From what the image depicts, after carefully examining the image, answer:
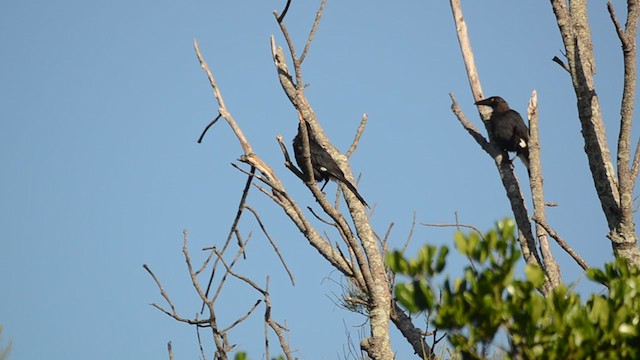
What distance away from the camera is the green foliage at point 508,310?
2.44 m

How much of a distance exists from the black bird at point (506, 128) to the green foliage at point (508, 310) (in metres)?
4.40

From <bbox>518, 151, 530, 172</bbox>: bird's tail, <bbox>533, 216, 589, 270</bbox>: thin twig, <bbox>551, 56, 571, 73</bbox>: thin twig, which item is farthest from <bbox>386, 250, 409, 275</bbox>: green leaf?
<bbox>518, 151, 530, 172</bbox>: bird's tail

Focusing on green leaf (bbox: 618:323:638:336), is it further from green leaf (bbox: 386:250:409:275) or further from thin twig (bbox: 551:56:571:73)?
thin twig (bbox: 551:56:571:73)

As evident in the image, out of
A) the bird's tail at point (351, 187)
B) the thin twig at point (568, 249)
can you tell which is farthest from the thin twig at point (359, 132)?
the thin twig at point (568, 249)

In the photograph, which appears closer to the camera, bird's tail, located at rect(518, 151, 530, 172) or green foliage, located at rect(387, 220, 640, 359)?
green foliage, located at rect(387, 220, 640, 359)

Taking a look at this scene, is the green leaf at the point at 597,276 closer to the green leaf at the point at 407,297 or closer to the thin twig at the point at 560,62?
the green leaf at the point at 407,297

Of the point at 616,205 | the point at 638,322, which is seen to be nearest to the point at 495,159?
the point at 616,205

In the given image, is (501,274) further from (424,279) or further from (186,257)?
(186,257)

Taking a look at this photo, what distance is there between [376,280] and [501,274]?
3378 mm

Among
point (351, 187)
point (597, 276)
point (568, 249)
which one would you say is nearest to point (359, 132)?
point (351, 187)

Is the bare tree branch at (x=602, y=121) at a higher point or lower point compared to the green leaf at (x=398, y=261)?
higher

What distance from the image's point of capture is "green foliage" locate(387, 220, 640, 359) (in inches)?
96.0

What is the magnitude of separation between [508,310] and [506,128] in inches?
250

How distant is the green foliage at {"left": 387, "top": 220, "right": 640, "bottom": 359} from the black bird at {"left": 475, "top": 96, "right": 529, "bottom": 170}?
4.40 m
